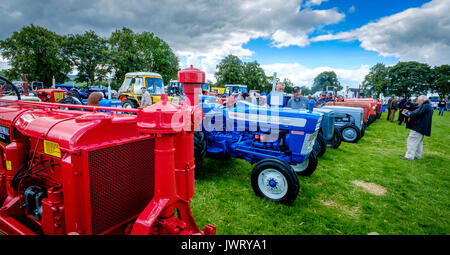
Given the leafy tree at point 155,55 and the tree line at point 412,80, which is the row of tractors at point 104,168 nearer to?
→ the leafy tree at point 155,55

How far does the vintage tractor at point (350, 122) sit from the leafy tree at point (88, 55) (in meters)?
31.7

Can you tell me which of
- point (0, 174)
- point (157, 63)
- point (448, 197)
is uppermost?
point (157, 63)

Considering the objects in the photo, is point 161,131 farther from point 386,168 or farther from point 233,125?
point 386,168

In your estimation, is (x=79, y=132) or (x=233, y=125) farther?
(x=233, y=125)

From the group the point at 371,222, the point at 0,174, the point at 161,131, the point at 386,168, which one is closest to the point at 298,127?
the point at 371,222

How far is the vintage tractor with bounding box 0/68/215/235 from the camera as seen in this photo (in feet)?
4.84

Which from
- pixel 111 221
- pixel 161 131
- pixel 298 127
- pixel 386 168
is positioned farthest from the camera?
pixel 386 168

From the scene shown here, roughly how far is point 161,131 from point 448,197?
500 centimetres

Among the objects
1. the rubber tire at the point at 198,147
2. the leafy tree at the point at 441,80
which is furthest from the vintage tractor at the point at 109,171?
the leafy tree at the point at 441,80

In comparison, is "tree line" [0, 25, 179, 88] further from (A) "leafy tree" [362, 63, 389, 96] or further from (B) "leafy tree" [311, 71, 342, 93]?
(B) "leafy tree" [311, 71, 342, 93]

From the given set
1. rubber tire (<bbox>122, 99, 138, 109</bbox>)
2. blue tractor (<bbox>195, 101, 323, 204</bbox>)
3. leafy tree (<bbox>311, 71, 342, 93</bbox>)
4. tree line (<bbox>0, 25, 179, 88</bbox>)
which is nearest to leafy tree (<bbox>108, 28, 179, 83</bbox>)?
tree line (<bbox>0, 25, 179, 88</bbox>)

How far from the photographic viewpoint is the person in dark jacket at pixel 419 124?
5.61 m

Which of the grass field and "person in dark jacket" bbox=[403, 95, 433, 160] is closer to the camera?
the grass field
